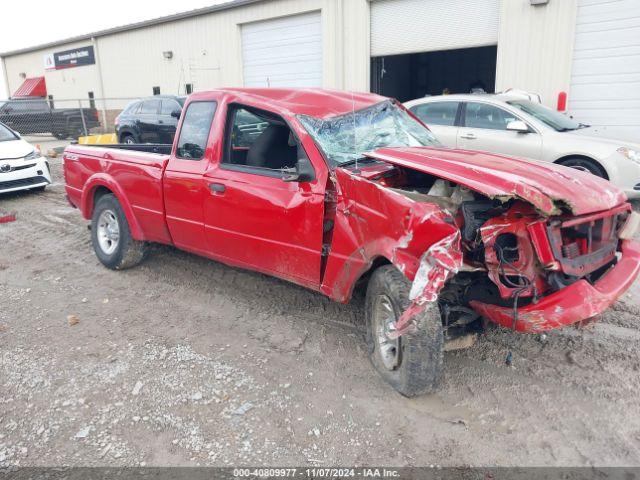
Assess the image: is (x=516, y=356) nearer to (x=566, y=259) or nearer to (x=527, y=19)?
(x=566, y=259)

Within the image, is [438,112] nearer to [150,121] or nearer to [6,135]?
[150,121]

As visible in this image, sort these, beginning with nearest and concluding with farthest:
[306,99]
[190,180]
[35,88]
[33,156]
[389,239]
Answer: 1. [389,239]
2. [306,99]
3. [190,180]
4. [33,156]
5. [35,88]

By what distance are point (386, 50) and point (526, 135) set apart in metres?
7.27

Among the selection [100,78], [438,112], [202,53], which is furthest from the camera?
[100,78]

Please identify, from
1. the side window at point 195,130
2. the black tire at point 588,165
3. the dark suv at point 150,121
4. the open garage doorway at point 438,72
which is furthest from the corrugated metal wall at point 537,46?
the side window at point 195,130

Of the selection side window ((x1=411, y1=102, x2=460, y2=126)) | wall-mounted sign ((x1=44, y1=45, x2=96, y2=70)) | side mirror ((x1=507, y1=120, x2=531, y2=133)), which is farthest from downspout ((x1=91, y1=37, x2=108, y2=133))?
side mirror ((x1=507, y1=120, x2=531, y2=133))

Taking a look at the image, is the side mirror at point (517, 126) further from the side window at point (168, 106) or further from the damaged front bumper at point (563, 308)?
the side window at point (168, 106)

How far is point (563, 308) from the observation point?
9.46ft

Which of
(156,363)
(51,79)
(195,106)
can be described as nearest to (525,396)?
(156,363)

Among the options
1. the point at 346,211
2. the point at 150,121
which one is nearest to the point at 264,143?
the point at 346,211

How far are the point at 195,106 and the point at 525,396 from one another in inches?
143

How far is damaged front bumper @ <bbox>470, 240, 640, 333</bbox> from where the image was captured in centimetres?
288

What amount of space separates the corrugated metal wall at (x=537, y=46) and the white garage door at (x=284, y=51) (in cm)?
568

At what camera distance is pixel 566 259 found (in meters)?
3.03
